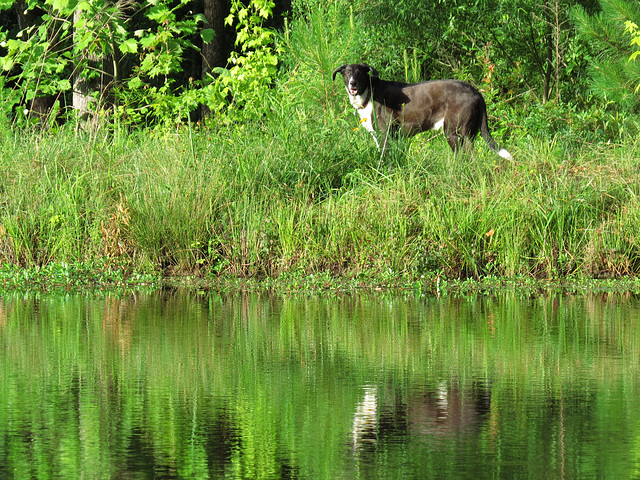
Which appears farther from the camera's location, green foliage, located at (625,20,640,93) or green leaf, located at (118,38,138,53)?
green leaf, located at (118,38,138,53)

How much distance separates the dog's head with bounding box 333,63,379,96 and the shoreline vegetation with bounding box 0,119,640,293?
237 centimetres

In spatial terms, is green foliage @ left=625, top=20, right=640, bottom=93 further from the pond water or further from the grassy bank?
the pond water

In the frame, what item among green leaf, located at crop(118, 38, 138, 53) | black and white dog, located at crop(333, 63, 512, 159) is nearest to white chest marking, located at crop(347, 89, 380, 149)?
black and white dog, located at crop(333, 63, 512, 159)

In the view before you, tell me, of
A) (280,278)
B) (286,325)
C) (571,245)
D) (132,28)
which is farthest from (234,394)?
(132,28)

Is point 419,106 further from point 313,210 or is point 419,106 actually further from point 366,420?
point 366,420

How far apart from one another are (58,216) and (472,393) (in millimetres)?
7038

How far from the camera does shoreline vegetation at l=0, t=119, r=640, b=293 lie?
11.5 m

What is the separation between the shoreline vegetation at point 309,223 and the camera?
11492mm

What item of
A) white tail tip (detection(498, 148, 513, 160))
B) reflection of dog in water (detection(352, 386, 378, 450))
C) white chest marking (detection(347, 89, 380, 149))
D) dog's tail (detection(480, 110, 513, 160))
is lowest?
reflection of dog in water (detection(352, 386, 378, 450))

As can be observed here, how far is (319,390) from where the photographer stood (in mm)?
6254

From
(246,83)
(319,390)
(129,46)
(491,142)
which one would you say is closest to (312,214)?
(491,142)

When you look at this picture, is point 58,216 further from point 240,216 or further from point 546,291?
point 546,291

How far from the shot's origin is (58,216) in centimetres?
1208

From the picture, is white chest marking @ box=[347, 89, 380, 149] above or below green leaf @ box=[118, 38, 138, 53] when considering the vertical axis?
below
